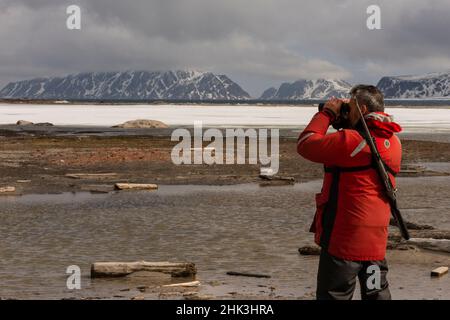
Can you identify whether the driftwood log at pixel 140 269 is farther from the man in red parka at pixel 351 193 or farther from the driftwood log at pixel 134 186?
the driftwood log at pixel 134 186

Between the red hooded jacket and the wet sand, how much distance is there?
382cm

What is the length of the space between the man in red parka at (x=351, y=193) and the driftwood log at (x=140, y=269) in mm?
4879

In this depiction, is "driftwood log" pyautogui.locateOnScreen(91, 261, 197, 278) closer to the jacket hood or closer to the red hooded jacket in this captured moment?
the red hooded jacket

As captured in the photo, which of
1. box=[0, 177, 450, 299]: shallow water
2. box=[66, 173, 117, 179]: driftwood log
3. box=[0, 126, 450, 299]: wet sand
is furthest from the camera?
box=[66, 173, 117, 179]: driftwood log

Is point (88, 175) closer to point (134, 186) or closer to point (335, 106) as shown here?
point (134, 186)

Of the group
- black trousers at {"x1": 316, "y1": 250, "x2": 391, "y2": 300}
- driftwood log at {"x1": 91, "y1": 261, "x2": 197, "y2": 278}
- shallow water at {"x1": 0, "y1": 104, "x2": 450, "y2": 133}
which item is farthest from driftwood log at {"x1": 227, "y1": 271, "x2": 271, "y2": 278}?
shallow water at {"x1": 0, "y1": 104, "x2": 450, "y2": 133}

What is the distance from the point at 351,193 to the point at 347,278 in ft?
2.36

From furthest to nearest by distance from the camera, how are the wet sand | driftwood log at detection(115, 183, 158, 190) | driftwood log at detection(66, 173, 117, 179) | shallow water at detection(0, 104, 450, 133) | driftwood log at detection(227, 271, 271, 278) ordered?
shallow water at detection(0, 104, 450, 133), driftwood log at detection(66, 173, 117, 179), driftwood log at detection(115, 183, 158, 190), driftwood log at detection(227, 271, 271, 278), the wet sand

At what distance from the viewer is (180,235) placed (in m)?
14.4

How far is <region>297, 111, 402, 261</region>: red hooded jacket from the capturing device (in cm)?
568

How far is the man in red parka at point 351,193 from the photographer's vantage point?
5.70m

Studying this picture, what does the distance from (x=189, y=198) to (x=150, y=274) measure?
997 centimetres

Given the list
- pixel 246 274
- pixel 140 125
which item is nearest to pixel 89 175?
pixel 246 274

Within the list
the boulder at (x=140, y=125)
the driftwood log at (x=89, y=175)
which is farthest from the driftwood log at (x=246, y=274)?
the boulder at (x=140, y=125)
